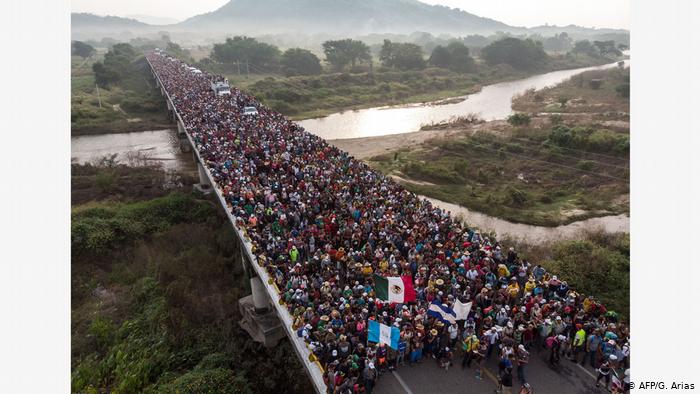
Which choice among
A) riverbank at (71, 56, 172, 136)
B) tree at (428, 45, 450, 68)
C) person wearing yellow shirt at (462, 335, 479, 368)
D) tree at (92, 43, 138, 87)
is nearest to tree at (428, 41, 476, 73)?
tree at (428, 45, 450, 68)

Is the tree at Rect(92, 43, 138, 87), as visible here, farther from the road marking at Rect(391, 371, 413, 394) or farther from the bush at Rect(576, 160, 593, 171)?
the road marking at Rect(391, 371, 413, 394)

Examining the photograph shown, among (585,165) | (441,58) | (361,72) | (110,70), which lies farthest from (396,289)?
(441,58)

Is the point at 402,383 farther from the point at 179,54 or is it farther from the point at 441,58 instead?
the point at 179,54

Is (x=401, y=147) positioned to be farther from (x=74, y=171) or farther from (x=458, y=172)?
(x=74, y=171)

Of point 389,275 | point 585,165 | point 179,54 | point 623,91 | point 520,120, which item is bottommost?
point 389,275

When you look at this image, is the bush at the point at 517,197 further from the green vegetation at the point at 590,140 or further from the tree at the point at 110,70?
the tree at the point at 110,70

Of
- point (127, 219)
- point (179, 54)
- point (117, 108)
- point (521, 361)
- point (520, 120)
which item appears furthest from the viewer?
point (179, 54)

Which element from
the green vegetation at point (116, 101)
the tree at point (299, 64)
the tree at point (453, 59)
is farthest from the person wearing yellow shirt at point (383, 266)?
the tree at point (453, 59)
